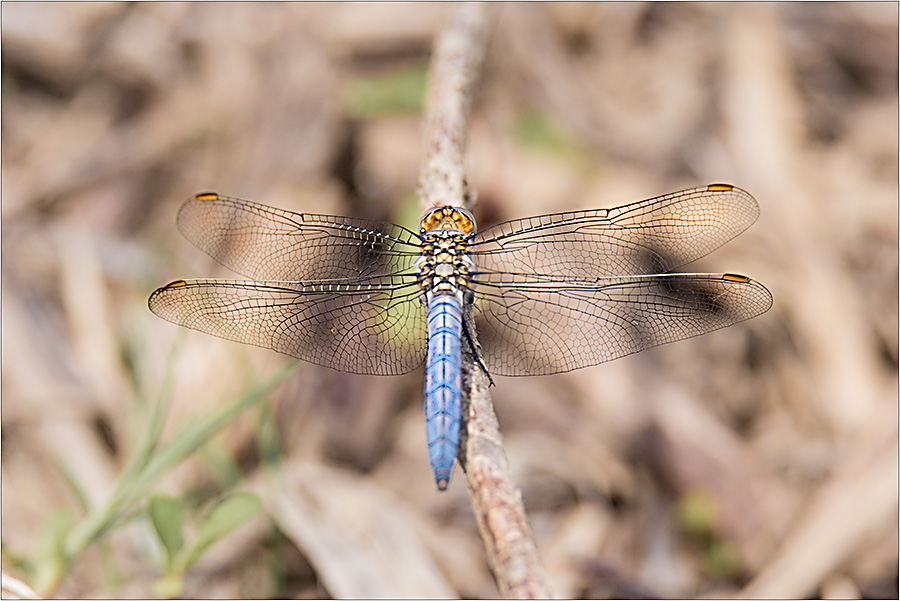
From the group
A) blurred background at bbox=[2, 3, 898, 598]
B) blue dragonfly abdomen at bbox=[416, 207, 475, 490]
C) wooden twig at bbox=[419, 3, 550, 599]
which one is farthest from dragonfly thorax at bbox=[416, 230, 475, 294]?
blurred background at bbox=[2, 3, 898, 598]

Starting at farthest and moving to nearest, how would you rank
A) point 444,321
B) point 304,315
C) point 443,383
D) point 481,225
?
point 481,225 → point 304,315 → point 444,321 → point 443,383

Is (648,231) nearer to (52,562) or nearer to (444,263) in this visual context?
(444,263)

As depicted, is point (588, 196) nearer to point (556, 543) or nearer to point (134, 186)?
point (556, 543)

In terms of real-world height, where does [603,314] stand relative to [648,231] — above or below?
below

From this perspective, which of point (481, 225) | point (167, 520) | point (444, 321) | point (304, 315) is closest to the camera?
point (167, 520)

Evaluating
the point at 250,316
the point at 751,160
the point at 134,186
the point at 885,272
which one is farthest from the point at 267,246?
the point at 885,272

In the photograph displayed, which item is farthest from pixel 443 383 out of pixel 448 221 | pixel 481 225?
pixel 481 225

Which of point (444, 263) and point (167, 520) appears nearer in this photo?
point (167, 520)
